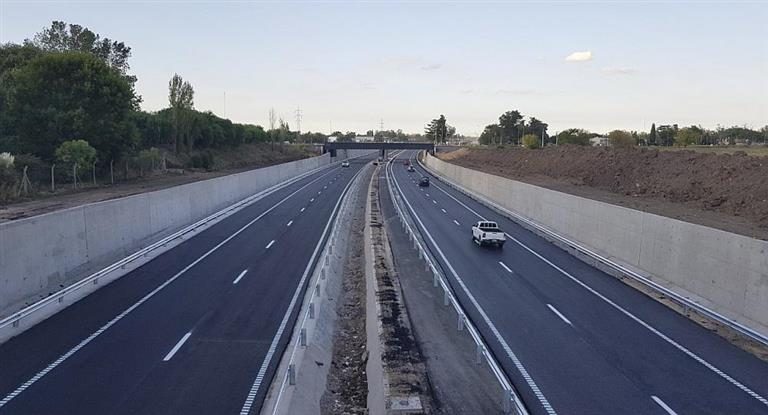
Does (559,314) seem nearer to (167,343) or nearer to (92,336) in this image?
(167,343)

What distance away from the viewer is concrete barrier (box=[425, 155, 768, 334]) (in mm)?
18938

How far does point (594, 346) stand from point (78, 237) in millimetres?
18548

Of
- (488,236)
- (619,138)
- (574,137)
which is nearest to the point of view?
(488,236)

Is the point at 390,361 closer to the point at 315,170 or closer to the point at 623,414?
the point at 623,414

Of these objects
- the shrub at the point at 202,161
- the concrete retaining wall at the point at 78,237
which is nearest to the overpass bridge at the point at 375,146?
the shrub at the point at 202,161

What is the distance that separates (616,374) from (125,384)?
11254 mm

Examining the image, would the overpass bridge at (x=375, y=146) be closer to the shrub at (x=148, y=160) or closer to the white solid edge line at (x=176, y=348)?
the shrub at (x=148, y=160)

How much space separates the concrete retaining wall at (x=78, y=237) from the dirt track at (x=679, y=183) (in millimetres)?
30468

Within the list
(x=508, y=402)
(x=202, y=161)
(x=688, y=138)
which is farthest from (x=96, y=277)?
(x=688, y=138)

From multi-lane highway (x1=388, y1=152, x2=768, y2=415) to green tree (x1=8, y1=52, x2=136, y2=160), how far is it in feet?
141

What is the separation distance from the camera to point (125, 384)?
13547 mm

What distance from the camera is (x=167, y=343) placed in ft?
54.3

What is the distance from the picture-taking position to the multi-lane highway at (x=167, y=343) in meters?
12.8

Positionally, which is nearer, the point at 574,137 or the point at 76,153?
the point at 76,153
